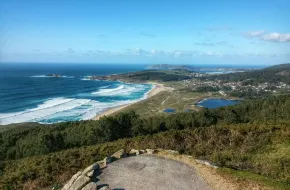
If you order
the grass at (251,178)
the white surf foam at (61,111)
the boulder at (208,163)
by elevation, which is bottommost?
the white surf foam at (61,111)

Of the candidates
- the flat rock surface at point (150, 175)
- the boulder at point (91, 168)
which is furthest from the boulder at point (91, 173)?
the flat rock surface at point (150, 175)

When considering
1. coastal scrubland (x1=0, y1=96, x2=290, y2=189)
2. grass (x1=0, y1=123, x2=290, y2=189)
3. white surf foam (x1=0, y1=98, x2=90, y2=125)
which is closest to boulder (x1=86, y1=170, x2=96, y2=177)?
coastal scrubland (x1=0, y1=96, x2=290, y2=189)

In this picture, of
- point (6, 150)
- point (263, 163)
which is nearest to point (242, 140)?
point (263, 163)

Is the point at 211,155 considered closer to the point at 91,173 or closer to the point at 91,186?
the point at 91,173

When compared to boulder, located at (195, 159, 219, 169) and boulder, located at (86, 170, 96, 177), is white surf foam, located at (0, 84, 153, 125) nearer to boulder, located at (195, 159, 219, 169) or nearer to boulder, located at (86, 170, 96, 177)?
boulder, located at (86, 170, 96, 177)

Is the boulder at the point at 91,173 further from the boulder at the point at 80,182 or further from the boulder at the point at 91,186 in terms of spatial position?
the boulder at the point at 91,186

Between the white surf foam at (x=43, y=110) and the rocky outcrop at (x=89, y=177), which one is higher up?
the rocky outcrop at (x=89, y=177)
